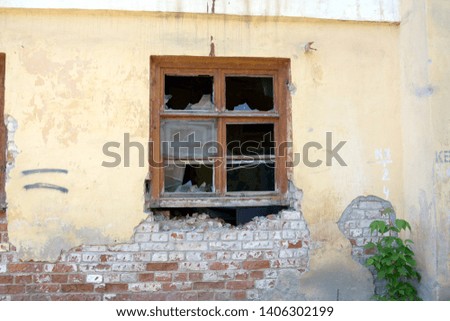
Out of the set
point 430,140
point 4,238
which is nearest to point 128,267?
point 4,238

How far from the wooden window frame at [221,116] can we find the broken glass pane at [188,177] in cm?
6

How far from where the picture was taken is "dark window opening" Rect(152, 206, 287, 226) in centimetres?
430

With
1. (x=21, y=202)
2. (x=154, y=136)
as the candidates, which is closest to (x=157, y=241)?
(x=154, y=136)

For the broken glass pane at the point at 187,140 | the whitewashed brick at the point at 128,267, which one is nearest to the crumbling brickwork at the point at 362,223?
the broken glass pane at the point at 187,140

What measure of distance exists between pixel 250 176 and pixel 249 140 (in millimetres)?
325

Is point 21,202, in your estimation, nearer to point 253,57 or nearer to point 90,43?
point 90,43

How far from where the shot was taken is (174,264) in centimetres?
405

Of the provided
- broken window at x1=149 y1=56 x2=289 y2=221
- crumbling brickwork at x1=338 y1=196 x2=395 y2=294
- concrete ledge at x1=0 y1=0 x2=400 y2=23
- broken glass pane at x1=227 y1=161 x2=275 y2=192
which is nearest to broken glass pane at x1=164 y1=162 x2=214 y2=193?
broken window at x1=149 y1=56 x2=289 y2=221

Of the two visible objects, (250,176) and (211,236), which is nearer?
(211,236)

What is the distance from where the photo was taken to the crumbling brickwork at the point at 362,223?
4.21 metres

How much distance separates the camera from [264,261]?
13.5ft

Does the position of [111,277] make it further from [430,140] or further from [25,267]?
[430,140]

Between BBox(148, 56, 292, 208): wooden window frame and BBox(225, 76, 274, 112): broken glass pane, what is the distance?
6cm

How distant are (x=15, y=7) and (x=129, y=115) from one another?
1.29 meters
